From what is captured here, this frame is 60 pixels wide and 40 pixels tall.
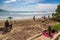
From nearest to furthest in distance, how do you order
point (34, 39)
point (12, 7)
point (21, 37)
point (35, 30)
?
point (34, 39)
point (21, 37)
point (35, 30)
point (12, 7)

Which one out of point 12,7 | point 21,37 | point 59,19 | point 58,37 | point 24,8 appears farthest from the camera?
point 24,8

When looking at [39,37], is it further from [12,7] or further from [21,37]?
[12,7]

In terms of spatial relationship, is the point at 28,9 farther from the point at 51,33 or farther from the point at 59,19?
the point at 51,33

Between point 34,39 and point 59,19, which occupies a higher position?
point 34,39

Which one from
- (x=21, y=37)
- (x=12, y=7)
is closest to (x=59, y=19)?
(x=21, y=37)

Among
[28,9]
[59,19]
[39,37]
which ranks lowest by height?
[28,9]

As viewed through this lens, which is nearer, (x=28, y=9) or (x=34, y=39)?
(x=34, y=39)

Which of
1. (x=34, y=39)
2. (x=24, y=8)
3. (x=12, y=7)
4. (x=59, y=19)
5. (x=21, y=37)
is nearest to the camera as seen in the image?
(x=34, y=39)

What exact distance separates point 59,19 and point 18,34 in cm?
1084

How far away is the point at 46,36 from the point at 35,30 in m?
4.97

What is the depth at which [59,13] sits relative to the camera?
2866cm

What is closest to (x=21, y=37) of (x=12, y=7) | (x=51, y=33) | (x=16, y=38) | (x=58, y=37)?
(x=16, y=38)

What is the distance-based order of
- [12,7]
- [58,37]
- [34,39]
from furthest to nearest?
[12,7] < [34,39] < [58,37]

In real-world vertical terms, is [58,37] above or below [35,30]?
above
